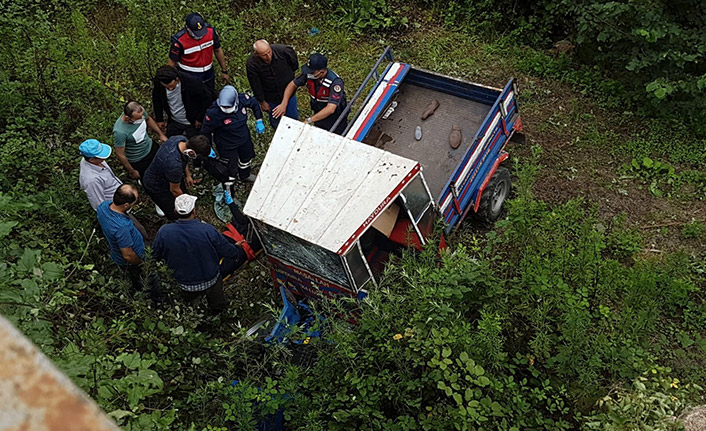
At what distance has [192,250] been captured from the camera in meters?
5.32

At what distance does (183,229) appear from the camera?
5227mm

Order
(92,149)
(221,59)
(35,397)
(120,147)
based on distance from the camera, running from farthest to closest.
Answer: (221,59), (120,147), (92,149), (35,397)

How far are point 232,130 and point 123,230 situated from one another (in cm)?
207

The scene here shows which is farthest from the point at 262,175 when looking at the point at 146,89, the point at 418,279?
the point at 146,89

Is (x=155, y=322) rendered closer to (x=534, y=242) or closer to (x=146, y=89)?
(x=534, y=242)

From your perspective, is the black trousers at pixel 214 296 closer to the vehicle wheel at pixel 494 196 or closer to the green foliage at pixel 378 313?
the green foliage at pixel 378 313

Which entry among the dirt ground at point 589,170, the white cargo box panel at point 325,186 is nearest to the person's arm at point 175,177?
the white cargo box panel at point 325,186

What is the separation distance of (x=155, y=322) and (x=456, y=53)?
690cm

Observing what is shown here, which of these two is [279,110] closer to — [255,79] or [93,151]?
[255,79]

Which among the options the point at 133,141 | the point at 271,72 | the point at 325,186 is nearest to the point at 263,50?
the point at 271,72

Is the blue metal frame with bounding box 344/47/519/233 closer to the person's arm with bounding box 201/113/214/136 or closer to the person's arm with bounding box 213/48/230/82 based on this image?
the person's arm with bounding box 201/113/214/136

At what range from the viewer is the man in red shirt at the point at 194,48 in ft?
24.9

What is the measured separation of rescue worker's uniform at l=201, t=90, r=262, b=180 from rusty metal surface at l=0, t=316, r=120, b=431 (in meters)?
6.08

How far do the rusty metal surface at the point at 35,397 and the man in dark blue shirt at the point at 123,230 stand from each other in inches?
182
